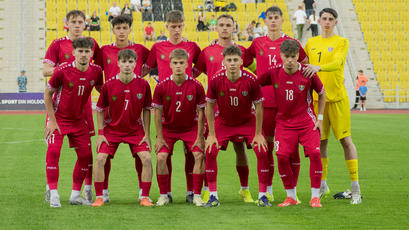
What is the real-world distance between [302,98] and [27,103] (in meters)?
21.6

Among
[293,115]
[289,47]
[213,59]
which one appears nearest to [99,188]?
[213,59]

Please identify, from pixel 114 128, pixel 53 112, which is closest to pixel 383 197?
pixel 114 128

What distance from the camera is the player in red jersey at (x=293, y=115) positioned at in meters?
7.77

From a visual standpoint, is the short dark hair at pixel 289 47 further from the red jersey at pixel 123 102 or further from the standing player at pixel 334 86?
the red jersey at pixel 123 102

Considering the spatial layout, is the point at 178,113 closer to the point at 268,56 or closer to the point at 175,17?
the point at 175,17

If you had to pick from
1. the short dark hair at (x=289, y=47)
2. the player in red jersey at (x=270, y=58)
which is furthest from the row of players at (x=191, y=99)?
the short dark hair at (x=289, y=47)

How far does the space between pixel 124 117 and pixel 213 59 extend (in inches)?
57.5

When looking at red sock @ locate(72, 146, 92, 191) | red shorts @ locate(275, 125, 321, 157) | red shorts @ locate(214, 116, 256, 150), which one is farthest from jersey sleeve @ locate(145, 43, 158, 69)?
red shorts @ locate(275, 125, 321, 157)

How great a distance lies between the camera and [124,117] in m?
8.02

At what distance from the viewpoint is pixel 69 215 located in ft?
23.2

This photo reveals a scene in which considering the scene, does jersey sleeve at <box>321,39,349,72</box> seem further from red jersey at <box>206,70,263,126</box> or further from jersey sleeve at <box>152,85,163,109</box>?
jersey sleeve at <box>152,85,163,109</box>

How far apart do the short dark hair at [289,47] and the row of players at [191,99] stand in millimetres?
267

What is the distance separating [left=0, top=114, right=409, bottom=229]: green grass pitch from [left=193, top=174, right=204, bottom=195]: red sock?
0.23 metres

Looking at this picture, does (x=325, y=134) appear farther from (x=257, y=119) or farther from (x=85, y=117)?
(x=85, y=117)
